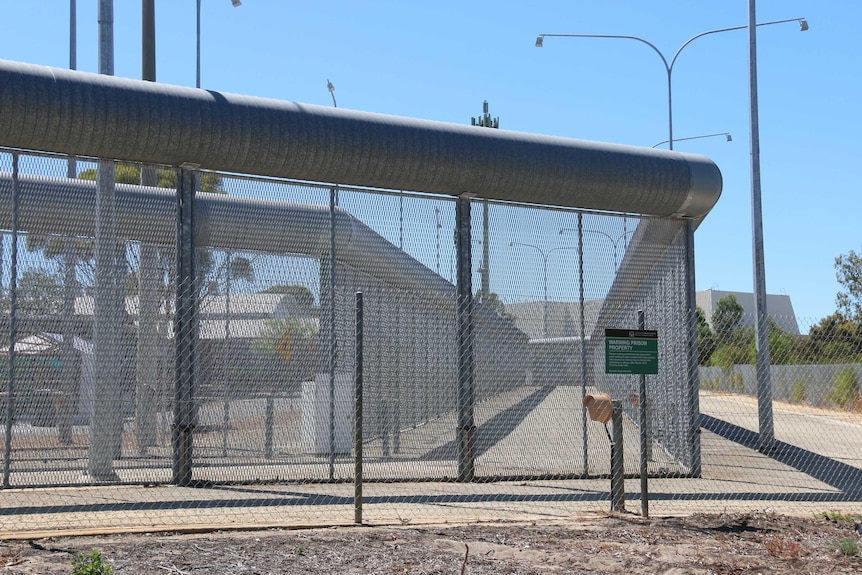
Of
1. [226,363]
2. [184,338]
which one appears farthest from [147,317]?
[226,363]

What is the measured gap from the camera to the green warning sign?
27.1ft

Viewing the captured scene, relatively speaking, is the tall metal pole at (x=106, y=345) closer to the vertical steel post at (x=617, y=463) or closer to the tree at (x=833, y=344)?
the vertical steel post at (x=617, y=463)

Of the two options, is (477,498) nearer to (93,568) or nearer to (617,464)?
(617,464)

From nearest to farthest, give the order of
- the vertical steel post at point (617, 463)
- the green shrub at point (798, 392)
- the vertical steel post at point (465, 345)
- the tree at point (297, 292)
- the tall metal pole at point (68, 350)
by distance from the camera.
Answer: the vertical steel post at point (617, 463) < the tall metal pole at point (68, 350) < the tree at point (297, 292) < the vertical steel post at point (465, 345) < the green shrub at point (798, 392)

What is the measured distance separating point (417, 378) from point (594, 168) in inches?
128

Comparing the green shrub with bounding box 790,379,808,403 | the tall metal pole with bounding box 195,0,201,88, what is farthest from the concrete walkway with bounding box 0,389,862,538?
the tall metal pole with bounding box 195,0,201,88

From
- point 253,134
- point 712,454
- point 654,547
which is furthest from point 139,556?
point 712,454

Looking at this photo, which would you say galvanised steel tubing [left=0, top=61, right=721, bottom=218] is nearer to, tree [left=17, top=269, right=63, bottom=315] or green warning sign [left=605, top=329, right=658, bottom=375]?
tree [left=17, top=269, right=63, bottom=315]

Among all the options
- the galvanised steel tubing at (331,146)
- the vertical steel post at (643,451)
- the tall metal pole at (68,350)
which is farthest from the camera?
the tall metal pole at (68,350)

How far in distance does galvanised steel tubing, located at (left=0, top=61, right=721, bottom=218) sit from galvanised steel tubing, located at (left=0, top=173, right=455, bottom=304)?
1.48 feet

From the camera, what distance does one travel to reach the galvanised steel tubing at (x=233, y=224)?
9852 millimetres

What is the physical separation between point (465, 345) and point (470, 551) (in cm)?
417

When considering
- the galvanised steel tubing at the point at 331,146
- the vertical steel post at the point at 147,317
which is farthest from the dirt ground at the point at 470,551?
the galvanised steel tubing at the point at 331,146

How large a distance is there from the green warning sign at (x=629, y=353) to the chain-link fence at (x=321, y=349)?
190mm
